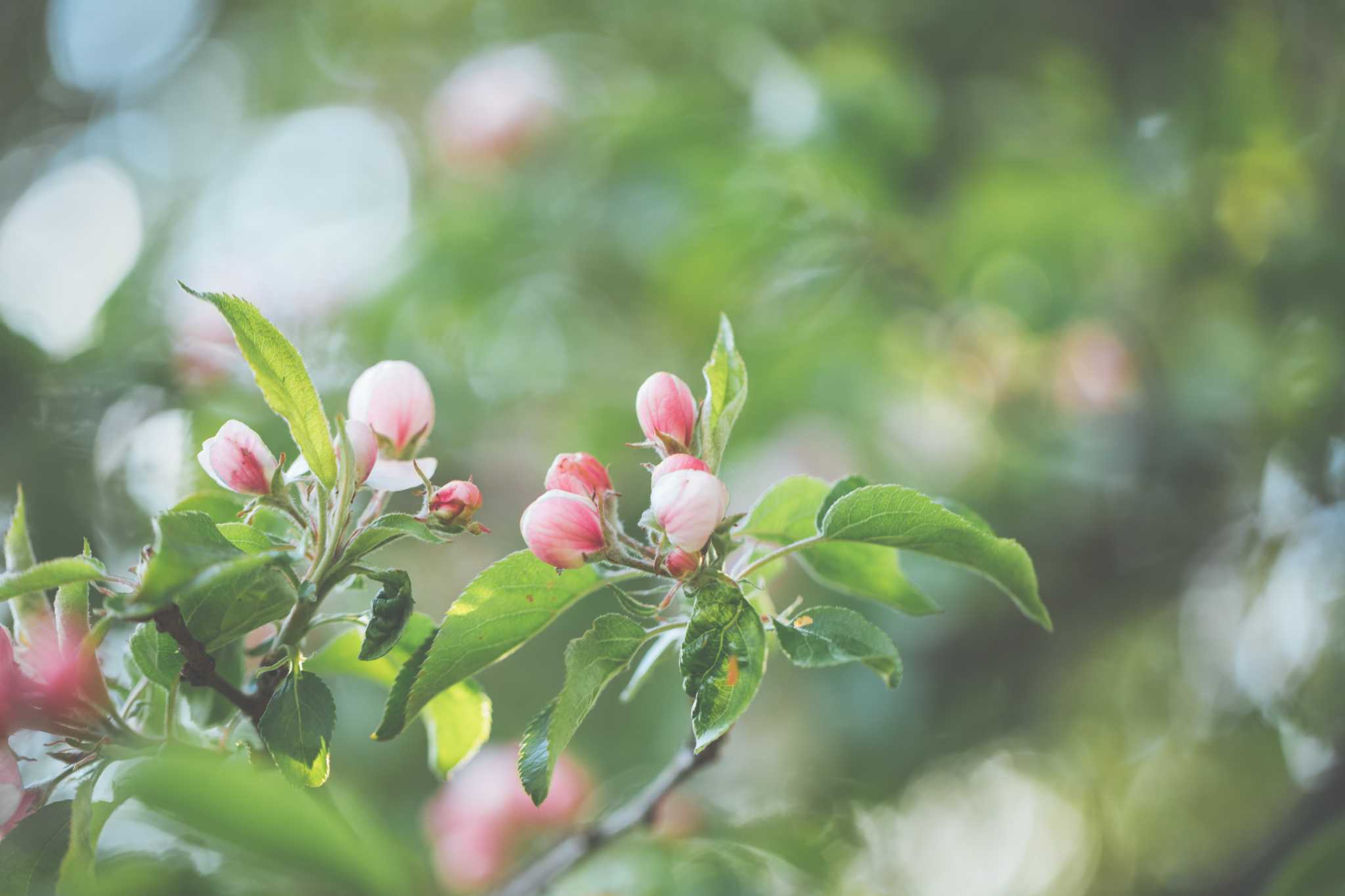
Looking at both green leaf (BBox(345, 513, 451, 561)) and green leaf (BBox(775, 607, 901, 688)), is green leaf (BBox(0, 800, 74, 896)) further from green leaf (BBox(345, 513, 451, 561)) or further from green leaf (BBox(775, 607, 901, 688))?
green leaf (BBox(775, 607, 901, 688))

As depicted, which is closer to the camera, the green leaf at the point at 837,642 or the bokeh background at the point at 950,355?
the green leaf at the point at 837,642

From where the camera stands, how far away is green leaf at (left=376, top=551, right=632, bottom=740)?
0.48 meters

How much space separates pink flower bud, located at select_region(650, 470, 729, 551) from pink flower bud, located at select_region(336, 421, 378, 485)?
0.16 metres

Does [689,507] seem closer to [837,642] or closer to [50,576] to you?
[837,642]

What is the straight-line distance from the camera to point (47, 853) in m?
0.47

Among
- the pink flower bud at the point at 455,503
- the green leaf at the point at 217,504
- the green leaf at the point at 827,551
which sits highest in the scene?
the green leaf at the point at 827,551

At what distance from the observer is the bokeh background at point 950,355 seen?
1525mm

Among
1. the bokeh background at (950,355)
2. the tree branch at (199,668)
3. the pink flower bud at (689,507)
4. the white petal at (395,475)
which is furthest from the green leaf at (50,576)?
→ the bokeh background at (950,355)

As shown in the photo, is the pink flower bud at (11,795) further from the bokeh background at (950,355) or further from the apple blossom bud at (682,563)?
the bokeh background at (950,355)

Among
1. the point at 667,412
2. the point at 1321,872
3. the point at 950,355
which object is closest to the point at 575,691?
the point at 667,412

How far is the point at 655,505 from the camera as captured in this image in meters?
0.49

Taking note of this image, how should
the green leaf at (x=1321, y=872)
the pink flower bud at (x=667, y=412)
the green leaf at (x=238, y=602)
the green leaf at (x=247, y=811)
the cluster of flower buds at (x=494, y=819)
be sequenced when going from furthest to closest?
the cluster of flower buds at (x=494, y=819) → the green leaf at (x=1321, y=872) → the pink flower bud at (x=667, y=412) → the green leaf at (x=238, y=602) → the green leaf at (x=247, y=811)

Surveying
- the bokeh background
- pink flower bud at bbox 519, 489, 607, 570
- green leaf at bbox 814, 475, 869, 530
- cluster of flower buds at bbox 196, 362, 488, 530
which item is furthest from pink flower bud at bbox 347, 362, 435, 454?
the bokeh background

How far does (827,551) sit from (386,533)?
0.85 ft
